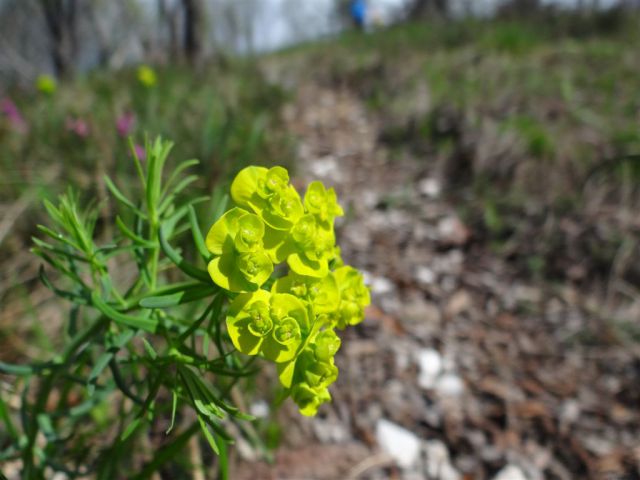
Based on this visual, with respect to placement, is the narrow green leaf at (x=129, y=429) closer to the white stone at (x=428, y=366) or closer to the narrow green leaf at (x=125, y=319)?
the narrow green leaf at (x=125, y=319)

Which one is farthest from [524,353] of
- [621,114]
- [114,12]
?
[114,12]

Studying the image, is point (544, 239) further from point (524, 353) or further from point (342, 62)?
point (342, 62)

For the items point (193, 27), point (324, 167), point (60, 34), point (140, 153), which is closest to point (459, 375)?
point (140, 153)

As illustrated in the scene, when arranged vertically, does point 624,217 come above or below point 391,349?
above

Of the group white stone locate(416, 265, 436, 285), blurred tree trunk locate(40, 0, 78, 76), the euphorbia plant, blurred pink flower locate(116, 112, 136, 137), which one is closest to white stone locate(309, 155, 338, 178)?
white stone locate(416, 265, 436, 285)

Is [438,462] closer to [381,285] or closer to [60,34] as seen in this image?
[381,285]
